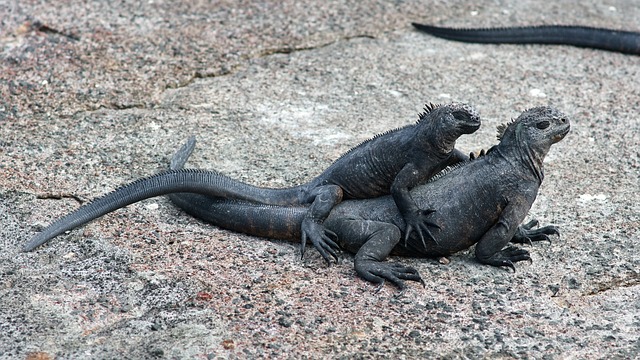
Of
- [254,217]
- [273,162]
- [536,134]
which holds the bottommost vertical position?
[273,162]

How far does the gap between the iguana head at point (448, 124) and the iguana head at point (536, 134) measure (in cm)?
25

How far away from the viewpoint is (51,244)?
14.4 ft

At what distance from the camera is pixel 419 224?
4316 millimetres

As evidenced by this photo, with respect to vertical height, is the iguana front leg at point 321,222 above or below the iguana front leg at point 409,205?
below

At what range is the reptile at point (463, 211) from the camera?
4.34m

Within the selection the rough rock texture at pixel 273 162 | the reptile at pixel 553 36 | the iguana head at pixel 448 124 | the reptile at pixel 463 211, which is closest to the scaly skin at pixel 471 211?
the reptile at pixel 463 211

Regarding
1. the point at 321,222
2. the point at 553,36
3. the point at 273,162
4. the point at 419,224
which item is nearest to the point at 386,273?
the point at 419,224

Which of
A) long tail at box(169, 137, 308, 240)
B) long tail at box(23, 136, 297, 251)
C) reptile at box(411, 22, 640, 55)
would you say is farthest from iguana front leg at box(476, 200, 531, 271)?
reptile at box(411, 22, 640, 55)

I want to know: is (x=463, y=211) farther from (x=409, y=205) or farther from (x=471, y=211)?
(x=409, y=205)

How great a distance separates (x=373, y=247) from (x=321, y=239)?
0.26 meters

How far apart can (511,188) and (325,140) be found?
1.64 meters

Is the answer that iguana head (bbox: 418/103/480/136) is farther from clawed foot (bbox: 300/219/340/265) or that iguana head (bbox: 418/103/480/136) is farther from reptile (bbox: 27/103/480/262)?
clawed foot (bbox: 300/219/340/265)

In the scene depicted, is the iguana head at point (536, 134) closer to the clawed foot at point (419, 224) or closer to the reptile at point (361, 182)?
the reptile at point (361, 182)

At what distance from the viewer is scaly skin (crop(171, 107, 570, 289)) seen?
4340 millimetres
